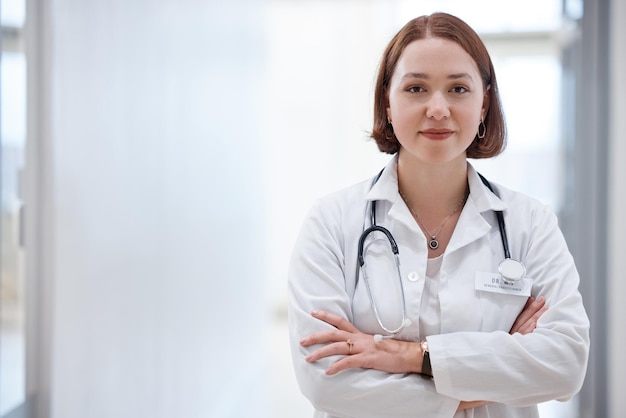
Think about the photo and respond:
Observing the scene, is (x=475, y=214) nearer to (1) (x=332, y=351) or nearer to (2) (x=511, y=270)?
(2) (x=511, y=270)

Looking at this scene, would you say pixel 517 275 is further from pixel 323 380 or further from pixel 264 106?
pixel 264 106

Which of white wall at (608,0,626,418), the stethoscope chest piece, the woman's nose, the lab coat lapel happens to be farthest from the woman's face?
white wall at (608,0,626,418)

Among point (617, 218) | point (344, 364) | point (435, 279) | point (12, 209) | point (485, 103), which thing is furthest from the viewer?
point (617, 218)

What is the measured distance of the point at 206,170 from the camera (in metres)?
2.74

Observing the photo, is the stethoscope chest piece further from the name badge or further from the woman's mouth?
the woman's mouth

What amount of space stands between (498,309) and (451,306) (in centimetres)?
10

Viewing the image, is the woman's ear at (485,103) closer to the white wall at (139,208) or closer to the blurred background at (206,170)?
the blurred background at (206,170)

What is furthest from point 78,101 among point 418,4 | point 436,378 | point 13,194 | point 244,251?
point 418,4

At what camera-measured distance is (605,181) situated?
262cm

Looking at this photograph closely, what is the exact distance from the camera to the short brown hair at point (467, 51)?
1.26 m

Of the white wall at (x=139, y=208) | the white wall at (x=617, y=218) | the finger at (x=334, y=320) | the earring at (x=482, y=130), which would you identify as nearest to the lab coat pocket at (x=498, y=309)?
the finger at (x=334, y=320)

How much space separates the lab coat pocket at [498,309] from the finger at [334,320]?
28 centimetres

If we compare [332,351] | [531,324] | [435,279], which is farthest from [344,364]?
[531,324]

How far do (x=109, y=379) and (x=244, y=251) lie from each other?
175 centimetres
